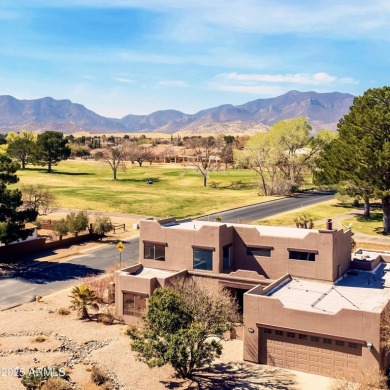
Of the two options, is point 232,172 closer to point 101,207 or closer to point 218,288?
point 101,207

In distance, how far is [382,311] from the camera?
26078 millimetres

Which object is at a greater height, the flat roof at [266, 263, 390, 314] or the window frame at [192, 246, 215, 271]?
the window frame at [192, 246, 215, 271]

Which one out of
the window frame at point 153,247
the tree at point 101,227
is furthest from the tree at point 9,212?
the window frame at point 153,247

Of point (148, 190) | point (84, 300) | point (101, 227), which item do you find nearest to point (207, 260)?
point (84, 300)

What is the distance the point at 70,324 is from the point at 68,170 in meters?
115

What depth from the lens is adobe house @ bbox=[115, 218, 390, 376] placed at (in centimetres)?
2609

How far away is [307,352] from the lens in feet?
88.3

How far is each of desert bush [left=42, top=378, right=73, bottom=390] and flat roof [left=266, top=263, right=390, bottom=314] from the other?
12764 mm

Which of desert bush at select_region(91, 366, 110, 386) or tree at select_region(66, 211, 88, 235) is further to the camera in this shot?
tree at select_region(66, 211, 88, 235)

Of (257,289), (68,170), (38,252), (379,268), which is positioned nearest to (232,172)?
(68,170)

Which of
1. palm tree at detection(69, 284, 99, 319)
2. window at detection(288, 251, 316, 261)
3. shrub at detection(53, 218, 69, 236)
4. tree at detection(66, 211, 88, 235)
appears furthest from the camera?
tree at detection(66, 211, 88, 235)

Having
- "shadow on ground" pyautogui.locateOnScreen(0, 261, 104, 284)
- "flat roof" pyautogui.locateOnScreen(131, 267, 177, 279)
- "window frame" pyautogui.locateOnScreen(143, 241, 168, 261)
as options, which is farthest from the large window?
"shadow on ground" pyautogui.locateOnScreen(0, 261, 104, 284)

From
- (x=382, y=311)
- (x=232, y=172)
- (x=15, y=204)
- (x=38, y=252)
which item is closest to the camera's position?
(x=382, y=311)

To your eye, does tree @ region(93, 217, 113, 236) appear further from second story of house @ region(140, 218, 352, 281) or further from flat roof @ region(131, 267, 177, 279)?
flat roof @ region(131, 267, 177, 279)
